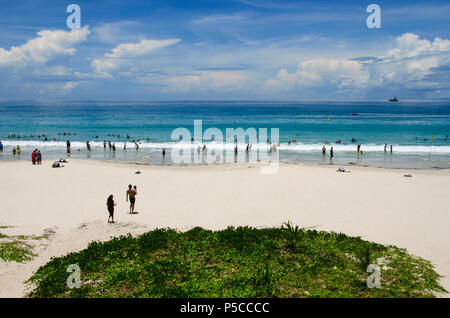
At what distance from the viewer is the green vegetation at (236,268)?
827cm

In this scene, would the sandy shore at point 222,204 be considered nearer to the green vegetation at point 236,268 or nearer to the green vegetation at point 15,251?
the green vegetation at point 15,251

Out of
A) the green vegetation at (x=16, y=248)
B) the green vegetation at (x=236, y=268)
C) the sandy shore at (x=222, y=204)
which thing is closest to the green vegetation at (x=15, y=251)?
the green vegetation at (x=16, y=248)

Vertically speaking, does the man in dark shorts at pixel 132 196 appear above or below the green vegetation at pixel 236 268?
above

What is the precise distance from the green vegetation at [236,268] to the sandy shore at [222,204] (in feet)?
3.62

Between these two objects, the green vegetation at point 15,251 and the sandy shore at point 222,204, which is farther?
the sandy shore at point 222,204

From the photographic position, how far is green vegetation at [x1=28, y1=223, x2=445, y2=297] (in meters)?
8.27

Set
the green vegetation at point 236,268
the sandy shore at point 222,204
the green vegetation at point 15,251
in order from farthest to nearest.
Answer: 1. the sandy shore at point 222,204
2. the green vegetation at point 15,251
3. the green vegetation at point 236,268

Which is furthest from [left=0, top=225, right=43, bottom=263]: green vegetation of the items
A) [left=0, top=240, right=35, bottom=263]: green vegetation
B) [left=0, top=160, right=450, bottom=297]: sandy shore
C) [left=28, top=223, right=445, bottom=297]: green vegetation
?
[left=28, top=223, right=445, bottom=297]: green vegetation

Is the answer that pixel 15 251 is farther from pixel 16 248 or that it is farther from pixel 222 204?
pixel 222 204
